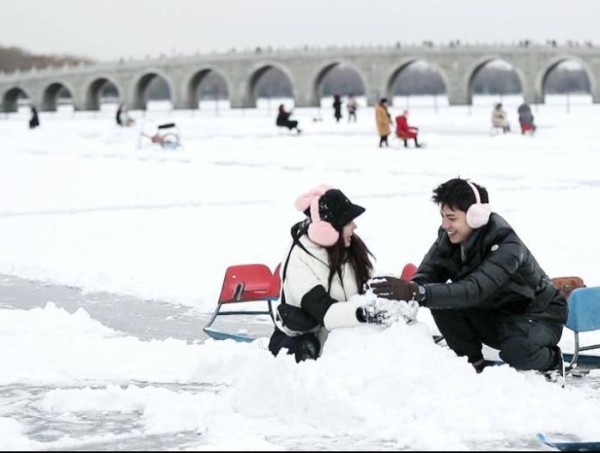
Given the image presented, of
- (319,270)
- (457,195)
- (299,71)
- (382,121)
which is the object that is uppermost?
(299,71)

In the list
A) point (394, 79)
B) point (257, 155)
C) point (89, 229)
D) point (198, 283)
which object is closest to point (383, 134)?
point (257, 155)

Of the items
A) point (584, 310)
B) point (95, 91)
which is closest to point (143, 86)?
point (95, 91)

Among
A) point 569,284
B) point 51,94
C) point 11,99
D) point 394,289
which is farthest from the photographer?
point 11,99

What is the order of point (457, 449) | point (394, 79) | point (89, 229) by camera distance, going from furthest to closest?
1. point (394, 79)
2. point (89, 229)
3. point (457, 449)

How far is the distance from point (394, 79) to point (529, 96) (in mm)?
9877

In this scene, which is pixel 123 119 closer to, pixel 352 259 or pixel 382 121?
pixel 382 121

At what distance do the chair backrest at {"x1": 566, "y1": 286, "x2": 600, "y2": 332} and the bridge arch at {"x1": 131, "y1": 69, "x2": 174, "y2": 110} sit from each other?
66.8 metres

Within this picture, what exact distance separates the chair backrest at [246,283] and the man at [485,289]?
163cm

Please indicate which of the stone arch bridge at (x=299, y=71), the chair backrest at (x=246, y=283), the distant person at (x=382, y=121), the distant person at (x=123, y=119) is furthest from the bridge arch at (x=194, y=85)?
the chair backrest at (x=246, y=283)

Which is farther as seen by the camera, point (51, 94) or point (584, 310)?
point (51, 94)

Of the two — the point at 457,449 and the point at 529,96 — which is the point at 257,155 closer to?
the point at 457,449

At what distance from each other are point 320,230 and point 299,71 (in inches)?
2463

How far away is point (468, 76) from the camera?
2378 inches

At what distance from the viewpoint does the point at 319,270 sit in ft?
15.9
